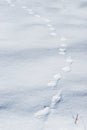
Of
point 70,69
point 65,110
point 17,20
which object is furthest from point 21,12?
point 65,110

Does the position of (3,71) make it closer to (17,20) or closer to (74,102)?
(74,102)

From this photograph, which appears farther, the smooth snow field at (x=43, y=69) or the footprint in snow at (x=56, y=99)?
the footprint in snow at (x=56, y=99)

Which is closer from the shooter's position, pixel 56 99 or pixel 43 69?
pixel 56 99

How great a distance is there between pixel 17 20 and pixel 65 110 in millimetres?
1674

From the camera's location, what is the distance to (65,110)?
5.16 ft

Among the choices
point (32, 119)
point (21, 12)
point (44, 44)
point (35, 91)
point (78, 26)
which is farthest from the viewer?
point (21, 12)

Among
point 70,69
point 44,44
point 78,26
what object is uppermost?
point 78,26

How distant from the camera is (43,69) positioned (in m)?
2.04

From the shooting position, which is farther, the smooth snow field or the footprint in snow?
the footprint in snow

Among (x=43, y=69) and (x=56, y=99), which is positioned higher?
(x=43, y=69)

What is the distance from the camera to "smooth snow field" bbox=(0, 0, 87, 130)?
4.95 ft

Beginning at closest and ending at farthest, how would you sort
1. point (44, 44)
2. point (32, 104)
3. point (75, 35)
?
1. point (32, 104)
2. point (44, 44)
3. point (75, 35)

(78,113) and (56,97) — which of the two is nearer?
(78,113)

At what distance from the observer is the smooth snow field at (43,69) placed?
1510 millimetres
